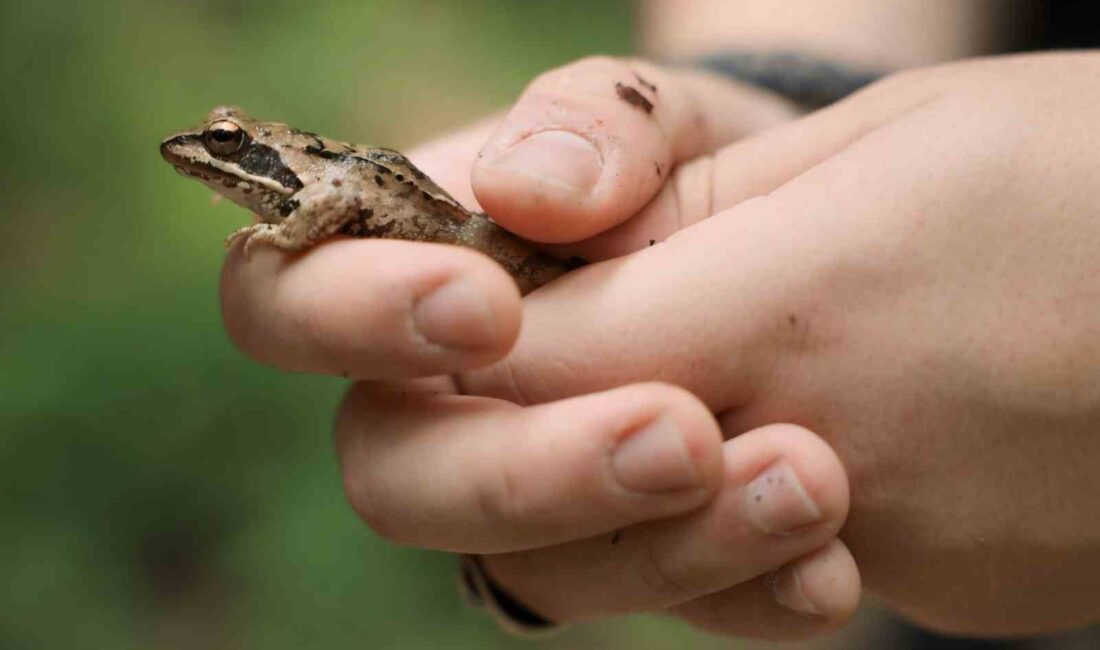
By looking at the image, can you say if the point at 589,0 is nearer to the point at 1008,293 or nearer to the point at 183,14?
the point at 183,14

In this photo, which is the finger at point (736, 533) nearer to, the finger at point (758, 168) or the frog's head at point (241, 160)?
the finger at point (758, 168)

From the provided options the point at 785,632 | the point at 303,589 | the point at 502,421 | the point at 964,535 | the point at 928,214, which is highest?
A: the point at 928,214

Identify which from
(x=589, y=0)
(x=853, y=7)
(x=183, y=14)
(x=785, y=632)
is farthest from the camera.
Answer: (x=589, y=0)

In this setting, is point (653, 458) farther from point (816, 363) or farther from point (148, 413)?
point (148, 413)

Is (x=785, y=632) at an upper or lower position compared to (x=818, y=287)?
lower

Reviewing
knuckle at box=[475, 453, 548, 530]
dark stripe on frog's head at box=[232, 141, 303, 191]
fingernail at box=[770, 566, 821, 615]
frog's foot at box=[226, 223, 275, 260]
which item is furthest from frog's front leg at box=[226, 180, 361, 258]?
fingernail at box=[770, 566, 821, 615]

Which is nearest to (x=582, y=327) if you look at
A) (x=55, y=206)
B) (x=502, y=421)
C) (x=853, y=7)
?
(x=502, y=421)

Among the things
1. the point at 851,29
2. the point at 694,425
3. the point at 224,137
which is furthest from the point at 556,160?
the point at 851,29
